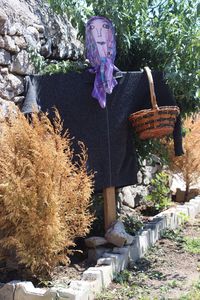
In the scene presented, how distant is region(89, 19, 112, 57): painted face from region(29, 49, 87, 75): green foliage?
0.34m

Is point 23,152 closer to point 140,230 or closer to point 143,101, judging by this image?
point 143,101

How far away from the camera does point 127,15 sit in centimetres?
413

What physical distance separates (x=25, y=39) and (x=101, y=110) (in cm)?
89

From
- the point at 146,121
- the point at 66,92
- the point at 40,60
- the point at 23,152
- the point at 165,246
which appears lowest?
the point at 165,246

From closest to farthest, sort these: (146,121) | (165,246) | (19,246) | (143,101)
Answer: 1. (19,246)
2. (146,121)
3. (143,101)
4. (165,246)

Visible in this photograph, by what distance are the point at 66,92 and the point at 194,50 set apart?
1.30 metres

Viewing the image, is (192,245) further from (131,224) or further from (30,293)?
(30,293)

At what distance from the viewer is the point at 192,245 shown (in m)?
4.41

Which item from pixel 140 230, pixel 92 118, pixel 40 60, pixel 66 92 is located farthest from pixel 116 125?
pixel 140 230

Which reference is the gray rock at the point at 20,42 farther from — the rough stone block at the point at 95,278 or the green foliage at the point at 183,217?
the green foliage at the point at 183,217

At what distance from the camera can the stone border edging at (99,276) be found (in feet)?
9.54

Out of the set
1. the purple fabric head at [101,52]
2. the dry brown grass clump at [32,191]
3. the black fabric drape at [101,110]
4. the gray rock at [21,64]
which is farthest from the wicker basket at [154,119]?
the gray rock at [21,64]

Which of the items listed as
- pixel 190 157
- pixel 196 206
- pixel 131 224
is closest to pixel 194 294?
pixel 131 224

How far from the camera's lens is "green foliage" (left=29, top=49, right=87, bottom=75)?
154 inches
